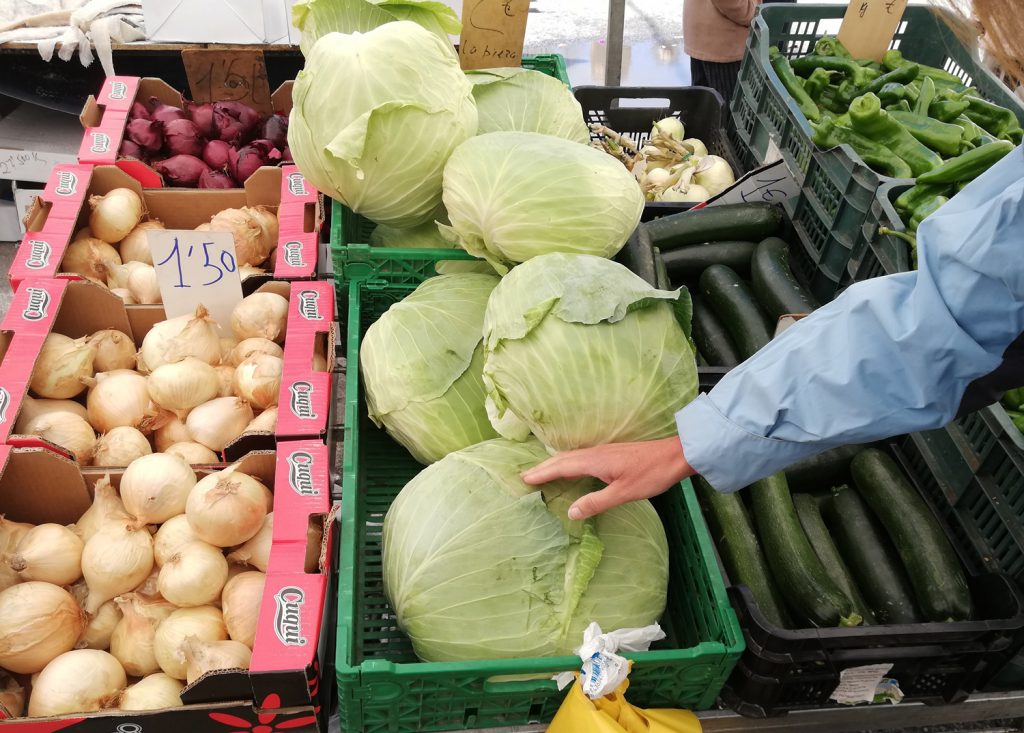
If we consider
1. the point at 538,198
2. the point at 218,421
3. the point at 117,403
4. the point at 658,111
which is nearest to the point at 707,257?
the point at 538,198

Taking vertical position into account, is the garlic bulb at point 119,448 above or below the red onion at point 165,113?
below

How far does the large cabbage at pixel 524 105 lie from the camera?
2.37 metres

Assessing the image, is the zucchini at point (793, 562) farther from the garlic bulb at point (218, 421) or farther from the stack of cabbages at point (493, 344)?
the garlic bulb at point (218, 421)

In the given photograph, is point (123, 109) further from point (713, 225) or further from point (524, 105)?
point (713, 225)

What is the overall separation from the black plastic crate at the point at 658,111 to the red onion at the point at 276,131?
1.26m

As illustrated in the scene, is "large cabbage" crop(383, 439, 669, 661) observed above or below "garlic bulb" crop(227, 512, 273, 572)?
above

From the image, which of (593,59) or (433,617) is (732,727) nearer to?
(433,617)

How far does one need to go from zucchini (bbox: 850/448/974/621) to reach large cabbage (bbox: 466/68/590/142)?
1318 millimetres

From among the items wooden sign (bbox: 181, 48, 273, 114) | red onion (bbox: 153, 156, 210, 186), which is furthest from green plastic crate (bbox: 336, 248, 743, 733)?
wooden sign (bbox: 181, 48, 273, 114)

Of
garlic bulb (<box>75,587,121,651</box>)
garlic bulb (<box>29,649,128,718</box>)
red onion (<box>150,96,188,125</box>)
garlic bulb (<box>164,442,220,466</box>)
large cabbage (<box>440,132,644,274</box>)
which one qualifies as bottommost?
garlic bulb (<box>75,587,121,651</box>)

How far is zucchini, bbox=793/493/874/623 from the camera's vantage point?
5.78ft

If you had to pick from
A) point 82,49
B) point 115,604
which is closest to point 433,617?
point 115,604

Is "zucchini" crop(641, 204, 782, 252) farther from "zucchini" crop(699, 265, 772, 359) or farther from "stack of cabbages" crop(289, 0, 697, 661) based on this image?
"stack of cabbages" crop(289, 0, 697, 661)

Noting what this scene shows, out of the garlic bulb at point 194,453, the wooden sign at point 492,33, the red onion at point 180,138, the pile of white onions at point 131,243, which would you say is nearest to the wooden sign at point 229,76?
the red onion at point 180,138
